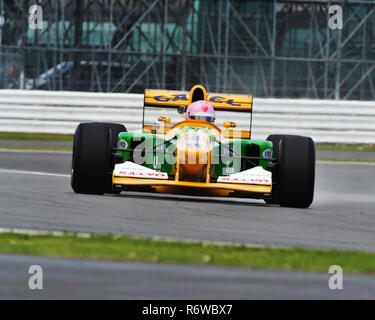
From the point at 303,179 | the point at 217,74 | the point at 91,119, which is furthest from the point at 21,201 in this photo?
the point at 217,74

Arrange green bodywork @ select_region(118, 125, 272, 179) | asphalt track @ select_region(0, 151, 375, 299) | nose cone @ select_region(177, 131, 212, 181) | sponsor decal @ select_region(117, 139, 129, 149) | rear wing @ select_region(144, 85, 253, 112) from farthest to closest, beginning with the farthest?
rear wing @ select_region(144, 85, 253, 112), sponsor decal @ select_region(117, 139, 129, 149), green bodywork @ select_region(118, 125, 272, 179), nose cone @ select_region(177, 131, 212, 181), asphalt track @ select_region(0, 151, 375, 299)

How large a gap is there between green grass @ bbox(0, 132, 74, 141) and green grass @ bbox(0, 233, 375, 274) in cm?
1390

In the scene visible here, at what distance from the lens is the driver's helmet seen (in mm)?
12637

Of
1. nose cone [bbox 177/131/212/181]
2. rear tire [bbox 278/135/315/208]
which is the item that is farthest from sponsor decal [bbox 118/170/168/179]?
rear tire [bbox 278/135/315/208]

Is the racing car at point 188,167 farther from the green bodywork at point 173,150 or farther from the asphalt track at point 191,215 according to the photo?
the asphalt track at point 191,215

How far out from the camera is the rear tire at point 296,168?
37.4 feet

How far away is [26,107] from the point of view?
21.8m

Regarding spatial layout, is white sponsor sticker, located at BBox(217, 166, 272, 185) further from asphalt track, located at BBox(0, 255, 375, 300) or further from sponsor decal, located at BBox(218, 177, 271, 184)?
asphalt track, located at BBox(0, 255, 375, 300)

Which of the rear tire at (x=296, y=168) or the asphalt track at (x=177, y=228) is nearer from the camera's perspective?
the asphalt track at (x=177, y=228)

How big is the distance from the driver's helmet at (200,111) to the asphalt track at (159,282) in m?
5.70

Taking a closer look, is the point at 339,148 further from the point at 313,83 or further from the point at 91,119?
the point at 313,83

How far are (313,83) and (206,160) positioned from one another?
62.9 ft

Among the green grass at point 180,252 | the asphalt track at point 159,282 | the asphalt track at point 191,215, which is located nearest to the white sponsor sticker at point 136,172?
the asphalt track at point 191,215

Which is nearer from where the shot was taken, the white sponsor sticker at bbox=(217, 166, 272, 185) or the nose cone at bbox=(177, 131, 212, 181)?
the nose cone at bbox=(177, 131, 212, 181)
